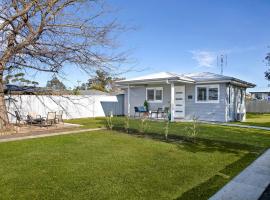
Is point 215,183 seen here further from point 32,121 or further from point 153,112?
point 153,112

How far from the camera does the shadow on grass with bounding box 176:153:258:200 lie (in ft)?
13.8

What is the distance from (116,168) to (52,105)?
13.5 metres

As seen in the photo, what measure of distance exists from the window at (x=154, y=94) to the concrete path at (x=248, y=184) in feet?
46.0

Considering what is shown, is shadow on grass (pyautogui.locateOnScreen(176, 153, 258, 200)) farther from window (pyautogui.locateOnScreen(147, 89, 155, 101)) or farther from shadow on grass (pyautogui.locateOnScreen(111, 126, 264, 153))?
window (pyautogui.locateOnScreen(147, 89, 155, 101))

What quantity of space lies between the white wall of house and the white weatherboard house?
3.93m

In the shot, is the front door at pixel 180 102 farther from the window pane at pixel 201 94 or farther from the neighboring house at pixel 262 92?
the neighboring house at pixel 262 92

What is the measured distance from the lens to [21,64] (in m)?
7.59

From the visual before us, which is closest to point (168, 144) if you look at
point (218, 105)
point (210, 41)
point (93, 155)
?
point (93, 155)

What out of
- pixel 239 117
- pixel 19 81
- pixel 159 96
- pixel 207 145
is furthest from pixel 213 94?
pixel 19 81

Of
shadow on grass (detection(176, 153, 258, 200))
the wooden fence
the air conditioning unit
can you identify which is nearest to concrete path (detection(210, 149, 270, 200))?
shadow on grass (detection(176, 153, 258, 200))

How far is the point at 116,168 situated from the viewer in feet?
19.0

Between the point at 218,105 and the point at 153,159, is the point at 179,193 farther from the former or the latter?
the point at 218,105

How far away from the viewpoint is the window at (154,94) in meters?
20.0

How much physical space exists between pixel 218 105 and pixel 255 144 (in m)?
8.21
